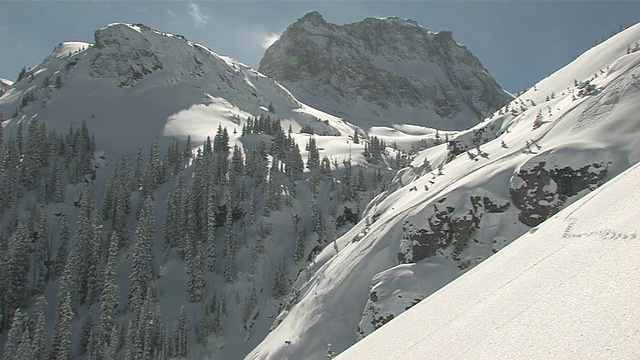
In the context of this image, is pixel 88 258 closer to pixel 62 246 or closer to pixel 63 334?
pixel 62 246

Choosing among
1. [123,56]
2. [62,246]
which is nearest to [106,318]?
[62,246]

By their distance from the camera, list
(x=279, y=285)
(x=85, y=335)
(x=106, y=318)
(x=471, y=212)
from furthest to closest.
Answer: (x=279, y=285) < (x=85, y=335) < (x=106, y=318) < (x=471, y=212)

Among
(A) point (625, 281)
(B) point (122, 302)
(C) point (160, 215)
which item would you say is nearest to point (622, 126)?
(A) point (625, 281)

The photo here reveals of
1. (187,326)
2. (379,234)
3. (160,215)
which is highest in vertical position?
(160,215)

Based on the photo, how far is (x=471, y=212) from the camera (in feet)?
84.1

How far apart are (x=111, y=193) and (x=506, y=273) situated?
3847 inches

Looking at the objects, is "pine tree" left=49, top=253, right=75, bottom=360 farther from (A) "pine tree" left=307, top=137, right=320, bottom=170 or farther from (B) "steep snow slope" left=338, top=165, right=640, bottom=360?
(A) "pine tree" left=307, top=137, right=320, bottom=170

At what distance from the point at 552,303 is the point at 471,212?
2090 centimetres

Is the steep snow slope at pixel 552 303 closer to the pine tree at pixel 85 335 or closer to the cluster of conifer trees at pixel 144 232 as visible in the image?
the cluster of conifer trees at pixel 144 232

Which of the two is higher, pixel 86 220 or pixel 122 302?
pixel 86 220

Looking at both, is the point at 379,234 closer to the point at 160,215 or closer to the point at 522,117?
the point at 522,117

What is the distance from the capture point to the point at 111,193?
9238 cm

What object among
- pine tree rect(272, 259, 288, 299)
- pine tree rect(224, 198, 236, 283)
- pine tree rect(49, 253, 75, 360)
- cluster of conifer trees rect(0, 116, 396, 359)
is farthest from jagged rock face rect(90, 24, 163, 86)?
pine tree rect(272, 259, 288, 299)

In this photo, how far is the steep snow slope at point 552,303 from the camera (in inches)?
183
